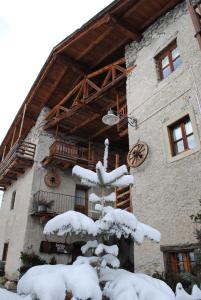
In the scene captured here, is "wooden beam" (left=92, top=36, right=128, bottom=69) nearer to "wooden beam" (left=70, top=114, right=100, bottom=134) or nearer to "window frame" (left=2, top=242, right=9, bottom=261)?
"wooden beam" (left=70, top=114, right=100, bottom=134)

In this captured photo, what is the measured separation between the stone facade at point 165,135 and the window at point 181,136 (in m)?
0.17

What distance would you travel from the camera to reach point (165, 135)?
318 inches

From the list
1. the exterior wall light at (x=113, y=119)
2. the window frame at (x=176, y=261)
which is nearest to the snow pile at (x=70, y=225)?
the window frame at (x=176, y=261)

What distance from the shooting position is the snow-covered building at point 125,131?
7.25m

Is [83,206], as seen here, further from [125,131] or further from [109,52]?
[109,52]

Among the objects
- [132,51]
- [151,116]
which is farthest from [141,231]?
[132,51]

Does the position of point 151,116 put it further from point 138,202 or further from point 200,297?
point 200,297

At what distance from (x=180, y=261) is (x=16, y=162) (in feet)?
35.3

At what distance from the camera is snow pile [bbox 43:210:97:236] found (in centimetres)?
361

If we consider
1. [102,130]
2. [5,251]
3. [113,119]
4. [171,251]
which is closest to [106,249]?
[171,251]

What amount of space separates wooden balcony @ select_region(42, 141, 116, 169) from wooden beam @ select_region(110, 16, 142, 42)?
6.56 meters

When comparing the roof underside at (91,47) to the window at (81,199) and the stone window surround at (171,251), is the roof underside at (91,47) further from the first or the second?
the stone window surround at (171,251)

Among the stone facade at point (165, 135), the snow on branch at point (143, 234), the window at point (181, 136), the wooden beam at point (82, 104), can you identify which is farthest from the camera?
the wooden beam at point (82, 104)

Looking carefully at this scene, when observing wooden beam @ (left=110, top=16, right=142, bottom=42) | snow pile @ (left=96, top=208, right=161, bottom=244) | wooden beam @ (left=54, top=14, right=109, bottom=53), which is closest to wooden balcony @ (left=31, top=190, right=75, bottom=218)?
wooden beam @ (left=54, top=14, right=109, bottom=53)
